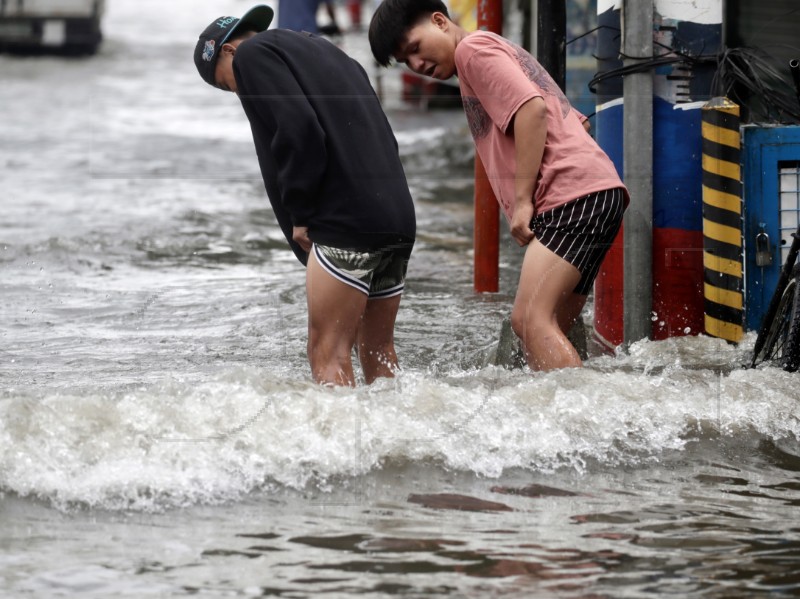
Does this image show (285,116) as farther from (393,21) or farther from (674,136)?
(674,136)

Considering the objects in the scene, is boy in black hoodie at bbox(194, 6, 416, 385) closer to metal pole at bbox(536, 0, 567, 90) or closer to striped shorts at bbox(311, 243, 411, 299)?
striped shorts at bbox(311, 243, 411, 299)

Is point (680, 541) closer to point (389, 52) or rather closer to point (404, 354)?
point (389, 52)

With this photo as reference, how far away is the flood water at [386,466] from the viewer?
3.77 m

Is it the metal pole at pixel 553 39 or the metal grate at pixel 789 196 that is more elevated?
the metal pole at pixel 553 39

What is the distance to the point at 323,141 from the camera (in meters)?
4.51

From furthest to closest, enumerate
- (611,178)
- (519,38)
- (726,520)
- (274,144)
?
(519,38) < (611,178) < (274,144) < (726,520)

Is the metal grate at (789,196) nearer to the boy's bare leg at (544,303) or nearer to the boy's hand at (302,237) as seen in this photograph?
the boy's bare leg at (544,303)

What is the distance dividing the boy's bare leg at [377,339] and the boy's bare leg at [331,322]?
18 centimetres

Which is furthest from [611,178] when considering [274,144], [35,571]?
[35,571]

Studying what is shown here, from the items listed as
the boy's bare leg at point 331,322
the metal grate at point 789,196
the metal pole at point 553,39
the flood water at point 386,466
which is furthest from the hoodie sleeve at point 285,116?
the metal pole at point 553,39

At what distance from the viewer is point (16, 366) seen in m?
6.46

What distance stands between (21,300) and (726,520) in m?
5.38

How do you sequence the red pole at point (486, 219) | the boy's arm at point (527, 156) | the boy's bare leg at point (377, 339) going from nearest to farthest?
the boy's arm at point (527, 156) < the boy's bare leg at point (377, 339) < the red pole at point (486, 219)

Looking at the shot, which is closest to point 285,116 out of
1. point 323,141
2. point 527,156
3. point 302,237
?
point 323,141
